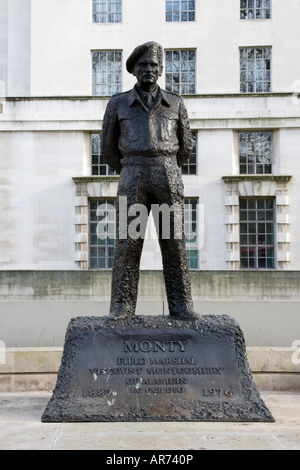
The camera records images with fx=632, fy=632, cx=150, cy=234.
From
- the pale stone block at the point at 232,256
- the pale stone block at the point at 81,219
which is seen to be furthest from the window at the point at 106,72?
the pale stone block at the point at 232,256

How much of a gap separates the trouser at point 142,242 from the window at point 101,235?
21.6 meters

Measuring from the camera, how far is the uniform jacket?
269 inches

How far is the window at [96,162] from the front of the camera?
96.6ft

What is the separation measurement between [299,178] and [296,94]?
13.1 feet

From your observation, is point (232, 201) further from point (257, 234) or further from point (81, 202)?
point (81, 202)

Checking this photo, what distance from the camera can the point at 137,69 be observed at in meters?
6.93

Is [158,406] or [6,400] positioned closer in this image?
[158,406]

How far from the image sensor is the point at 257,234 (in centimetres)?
2866

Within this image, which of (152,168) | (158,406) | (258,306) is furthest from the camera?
(258,306)

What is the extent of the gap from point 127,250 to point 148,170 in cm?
89

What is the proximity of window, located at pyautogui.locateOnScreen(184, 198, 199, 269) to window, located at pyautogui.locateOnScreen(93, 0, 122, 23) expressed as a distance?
9.36 meters

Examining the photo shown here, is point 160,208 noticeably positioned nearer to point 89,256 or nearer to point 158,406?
point 158,406

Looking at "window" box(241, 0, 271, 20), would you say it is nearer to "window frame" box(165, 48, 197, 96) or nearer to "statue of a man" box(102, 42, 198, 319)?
"window frame" box(165, 48, 197, 96)

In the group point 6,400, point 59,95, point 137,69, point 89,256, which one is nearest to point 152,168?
point 137,69
